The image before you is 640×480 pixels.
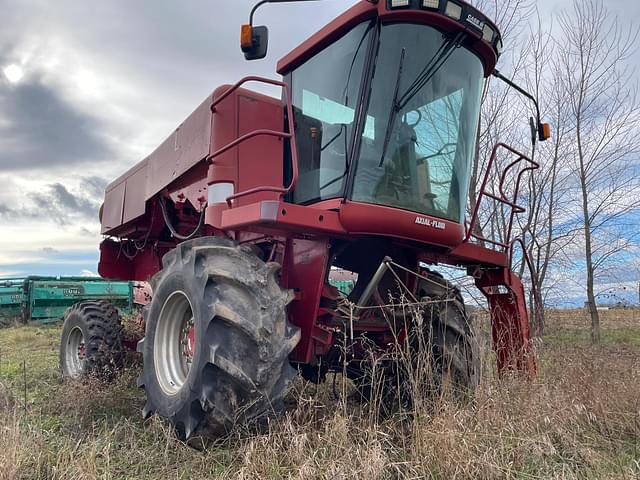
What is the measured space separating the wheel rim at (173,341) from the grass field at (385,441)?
35 centimetres

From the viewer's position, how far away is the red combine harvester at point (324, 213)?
328 cm

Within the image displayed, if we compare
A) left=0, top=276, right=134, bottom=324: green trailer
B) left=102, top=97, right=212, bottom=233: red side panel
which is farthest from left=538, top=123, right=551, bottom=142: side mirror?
left=0, top=276, right=134, bottom=324: green trailer

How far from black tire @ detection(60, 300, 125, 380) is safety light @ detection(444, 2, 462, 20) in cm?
435

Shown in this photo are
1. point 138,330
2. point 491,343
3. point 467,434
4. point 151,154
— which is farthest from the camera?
point 138,330

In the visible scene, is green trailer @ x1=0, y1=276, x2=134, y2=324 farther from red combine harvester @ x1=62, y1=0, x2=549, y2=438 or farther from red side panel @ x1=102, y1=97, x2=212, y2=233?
red combine harvester @ x1=62, y1=0, x2=549, y2=438

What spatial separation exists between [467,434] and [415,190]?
164 cm

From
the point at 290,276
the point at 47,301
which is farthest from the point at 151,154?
the point at 47,301

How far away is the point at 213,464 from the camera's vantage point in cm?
317

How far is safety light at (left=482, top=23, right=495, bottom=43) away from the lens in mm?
4068

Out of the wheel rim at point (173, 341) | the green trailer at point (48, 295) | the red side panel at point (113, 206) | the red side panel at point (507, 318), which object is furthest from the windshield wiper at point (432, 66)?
the green trailer at point (48, 295)

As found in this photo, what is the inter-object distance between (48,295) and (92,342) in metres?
10.7

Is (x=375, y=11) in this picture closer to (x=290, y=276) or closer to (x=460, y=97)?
(x=460, y=97)

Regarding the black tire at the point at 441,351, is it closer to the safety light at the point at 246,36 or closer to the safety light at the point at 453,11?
the safety light at the point at 453,11

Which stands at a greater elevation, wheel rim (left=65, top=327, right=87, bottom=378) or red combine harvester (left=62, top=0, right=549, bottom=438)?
red combine harvester (left=62, top=0, right=549, bottom=438)
